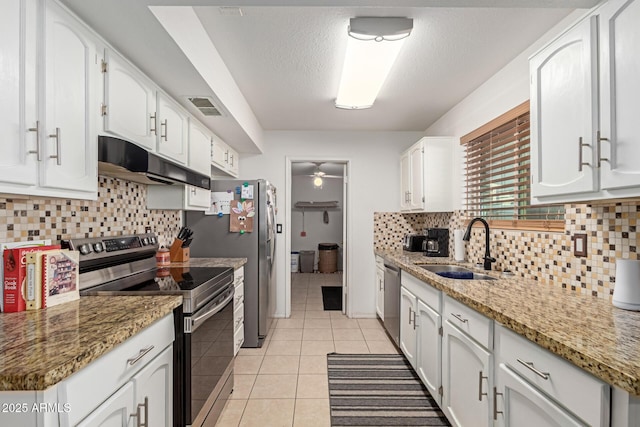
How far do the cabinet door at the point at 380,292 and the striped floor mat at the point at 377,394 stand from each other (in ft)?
2.82

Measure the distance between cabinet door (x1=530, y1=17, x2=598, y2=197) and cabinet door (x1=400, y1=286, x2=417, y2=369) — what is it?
52.7 inches

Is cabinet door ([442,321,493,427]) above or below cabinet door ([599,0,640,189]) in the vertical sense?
below

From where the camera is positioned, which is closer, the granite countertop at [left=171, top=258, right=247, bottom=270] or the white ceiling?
the white ceiling

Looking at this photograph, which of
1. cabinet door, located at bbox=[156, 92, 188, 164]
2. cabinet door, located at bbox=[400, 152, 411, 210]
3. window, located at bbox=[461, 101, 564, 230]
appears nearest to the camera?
cabinet door, located at bbox=[156, 92, 188, 164]

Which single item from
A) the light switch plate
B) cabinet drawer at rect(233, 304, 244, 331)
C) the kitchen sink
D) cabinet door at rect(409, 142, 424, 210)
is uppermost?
cabinet door at rect(409, 142, 424, 210)

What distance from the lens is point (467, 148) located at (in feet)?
10.3

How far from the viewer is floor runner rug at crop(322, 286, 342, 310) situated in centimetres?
464

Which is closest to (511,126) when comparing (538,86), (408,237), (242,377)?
(538,86)

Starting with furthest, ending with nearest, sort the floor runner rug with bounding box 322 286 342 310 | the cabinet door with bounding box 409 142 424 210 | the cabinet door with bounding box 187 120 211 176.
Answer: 1. the floor runner rug with bounding box 322 286 342 310
2. the cabinet door with bounding box 409 142 424 210
3. the cabinet door with bounding box 187 120 211 176

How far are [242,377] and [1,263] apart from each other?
1818 millimetres

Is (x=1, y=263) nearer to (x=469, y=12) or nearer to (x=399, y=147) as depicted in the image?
(x=469, y=12)

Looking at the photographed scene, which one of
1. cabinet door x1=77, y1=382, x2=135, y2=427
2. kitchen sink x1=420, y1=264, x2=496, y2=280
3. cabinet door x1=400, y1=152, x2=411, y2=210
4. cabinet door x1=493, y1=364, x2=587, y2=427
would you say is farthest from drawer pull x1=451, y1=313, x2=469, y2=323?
cabinet door x1=400, y1=152, x2=411, y2=210

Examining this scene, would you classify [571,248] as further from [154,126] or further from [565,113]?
[154,126]

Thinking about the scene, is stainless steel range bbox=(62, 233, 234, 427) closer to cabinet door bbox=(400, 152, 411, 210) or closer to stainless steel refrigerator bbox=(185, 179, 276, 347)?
stainless steel refrigerator bbox=(185, 179, 276, 347)
